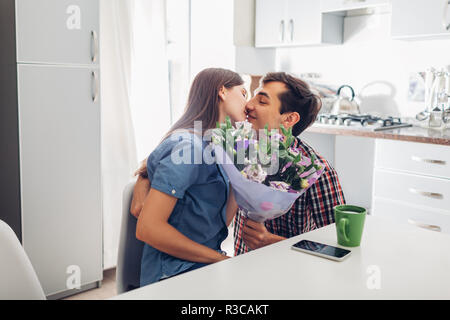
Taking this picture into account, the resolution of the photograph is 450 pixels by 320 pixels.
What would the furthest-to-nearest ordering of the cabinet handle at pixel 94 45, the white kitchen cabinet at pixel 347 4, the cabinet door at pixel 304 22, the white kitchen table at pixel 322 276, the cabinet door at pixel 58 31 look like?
the cabinet door at pixel 304 22
the white kitchen cabinet at pixel 347 4
the cabinet handle at pixel 94 45
the cabinet door at pixel 58 31
the white kitchen table at pixel 322 276

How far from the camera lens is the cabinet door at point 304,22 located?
3.41 metres

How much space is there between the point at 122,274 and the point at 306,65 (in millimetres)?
2938

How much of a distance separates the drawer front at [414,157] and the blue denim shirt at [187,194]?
1649 mm

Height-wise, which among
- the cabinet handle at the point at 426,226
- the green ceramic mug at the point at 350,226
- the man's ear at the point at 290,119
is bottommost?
the cabinet handle at the point at 426,226

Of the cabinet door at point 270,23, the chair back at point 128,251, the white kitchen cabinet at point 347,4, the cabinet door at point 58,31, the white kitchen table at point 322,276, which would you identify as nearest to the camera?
the white kitchen table at point 322,276

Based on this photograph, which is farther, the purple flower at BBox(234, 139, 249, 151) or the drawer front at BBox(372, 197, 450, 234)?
the drawer front at BBox(372, 197, 450, 234)

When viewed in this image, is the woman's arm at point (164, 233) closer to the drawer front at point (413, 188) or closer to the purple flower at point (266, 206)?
the purple flower at point (266, 206)

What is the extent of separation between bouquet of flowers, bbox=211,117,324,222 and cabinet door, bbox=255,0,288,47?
2815 millimetres

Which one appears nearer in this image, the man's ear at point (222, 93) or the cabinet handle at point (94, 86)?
the man's ear at point (222, 93)

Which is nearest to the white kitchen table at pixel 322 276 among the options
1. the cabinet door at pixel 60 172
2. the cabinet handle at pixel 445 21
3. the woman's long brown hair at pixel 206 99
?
the woman's long brown hair at pixel 206 99

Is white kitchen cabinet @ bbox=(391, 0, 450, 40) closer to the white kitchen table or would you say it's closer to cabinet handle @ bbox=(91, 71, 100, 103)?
cabinet handle @ bbox=(91, 71, 100, 103)

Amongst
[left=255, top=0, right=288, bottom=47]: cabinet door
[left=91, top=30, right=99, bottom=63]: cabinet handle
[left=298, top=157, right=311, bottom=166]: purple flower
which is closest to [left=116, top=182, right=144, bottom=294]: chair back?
[left=298, top=157, right=311, bottom=166]: purple flower

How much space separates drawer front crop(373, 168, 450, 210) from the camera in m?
2.53
